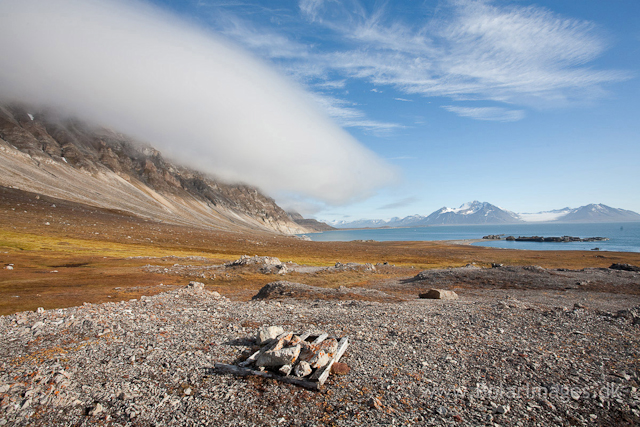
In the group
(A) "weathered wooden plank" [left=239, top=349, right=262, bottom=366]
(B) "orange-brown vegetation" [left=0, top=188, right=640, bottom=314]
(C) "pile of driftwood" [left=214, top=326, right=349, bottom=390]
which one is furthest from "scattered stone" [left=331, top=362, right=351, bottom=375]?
(B) "orange-brown vegetation" [left=0, top=188, right=640, bottom=314]

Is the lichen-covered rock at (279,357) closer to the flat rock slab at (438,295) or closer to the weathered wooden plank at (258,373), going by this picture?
the weathered wooden plank at (258,373)

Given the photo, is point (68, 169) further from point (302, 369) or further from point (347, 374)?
point (347, 374)

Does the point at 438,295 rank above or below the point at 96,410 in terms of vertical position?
below

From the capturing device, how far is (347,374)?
9.62 meters

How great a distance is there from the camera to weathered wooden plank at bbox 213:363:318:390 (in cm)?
868

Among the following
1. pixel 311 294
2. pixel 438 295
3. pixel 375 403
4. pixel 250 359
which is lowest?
pixel 311 294

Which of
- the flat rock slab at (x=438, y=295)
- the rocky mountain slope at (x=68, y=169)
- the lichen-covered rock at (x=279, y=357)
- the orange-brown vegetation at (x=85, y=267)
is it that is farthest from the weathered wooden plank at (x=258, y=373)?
the rocky mountain slope at (x=68, y=169)

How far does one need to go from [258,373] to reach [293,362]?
1.18 m

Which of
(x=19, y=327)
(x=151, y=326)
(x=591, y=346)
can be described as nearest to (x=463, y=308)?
(x=591, y=346)

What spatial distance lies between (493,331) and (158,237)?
87.0 m

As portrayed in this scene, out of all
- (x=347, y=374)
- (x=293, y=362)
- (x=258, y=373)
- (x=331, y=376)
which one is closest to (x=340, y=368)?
(x=347, y=374)

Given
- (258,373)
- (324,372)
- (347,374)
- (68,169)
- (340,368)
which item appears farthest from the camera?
(68,169)

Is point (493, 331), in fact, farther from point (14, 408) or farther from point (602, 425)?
point (14, 408)

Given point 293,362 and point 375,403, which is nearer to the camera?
point 375,403
